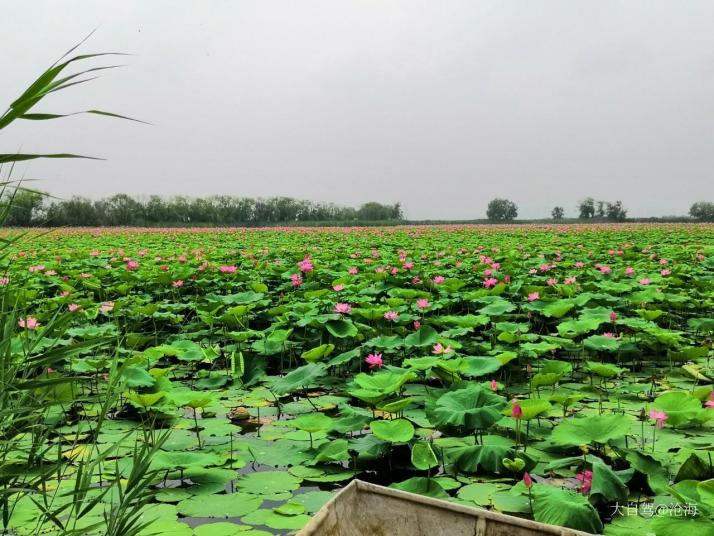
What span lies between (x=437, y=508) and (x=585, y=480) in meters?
0.67

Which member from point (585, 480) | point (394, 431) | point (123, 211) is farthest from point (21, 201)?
point (123, 211)

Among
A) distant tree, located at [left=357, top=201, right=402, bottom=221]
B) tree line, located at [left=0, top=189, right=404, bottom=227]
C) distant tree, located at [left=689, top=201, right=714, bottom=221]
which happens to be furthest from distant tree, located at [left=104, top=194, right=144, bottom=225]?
distant tree, located at [left=689, top=201, right=714, bottom=221]

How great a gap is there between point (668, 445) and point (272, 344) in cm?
209

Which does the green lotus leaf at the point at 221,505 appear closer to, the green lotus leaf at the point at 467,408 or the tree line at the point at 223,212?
the green lotus leaf at the point at 467,408

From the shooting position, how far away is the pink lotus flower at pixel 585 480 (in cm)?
162

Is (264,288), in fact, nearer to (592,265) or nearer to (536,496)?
(536,496)

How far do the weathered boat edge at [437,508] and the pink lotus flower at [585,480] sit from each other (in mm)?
550

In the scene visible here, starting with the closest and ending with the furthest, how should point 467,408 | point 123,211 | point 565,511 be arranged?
point 565,511 < point 467,408 < point 123,211

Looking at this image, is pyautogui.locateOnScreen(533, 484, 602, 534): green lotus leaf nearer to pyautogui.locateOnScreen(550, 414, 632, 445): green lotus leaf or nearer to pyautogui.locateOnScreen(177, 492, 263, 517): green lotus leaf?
pyautogui.locateOnScreen(550, 414, 632, 445): green lotus leaf

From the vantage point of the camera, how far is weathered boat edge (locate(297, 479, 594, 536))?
111 cm

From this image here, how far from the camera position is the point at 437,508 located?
48.6 inches

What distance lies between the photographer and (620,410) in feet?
7.77

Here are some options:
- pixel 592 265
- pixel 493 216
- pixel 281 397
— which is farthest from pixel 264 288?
pixel 493 216

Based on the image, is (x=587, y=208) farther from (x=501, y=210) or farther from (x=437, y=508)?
(x=437, y=508)
